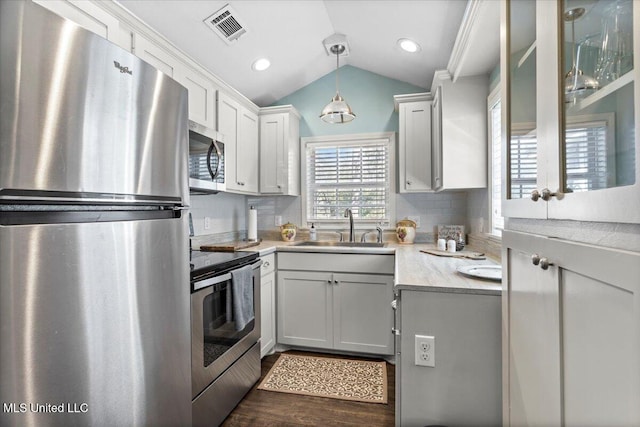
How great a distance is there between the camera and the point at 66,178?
2.83 ft

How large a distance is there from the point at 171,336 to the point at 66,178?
0.74 metres

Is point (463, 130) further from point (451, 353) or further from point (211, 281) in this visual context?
point (211, 281)

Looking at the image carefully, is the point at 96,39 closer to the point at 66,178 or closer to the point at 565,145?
the point at 66,178

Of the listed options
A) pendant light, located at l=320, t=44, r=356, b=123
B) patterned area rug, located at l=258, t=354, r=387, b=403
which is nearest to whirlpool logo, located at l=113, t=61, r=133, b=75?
pendant light, located at l=320, t=44, r=356, b=123

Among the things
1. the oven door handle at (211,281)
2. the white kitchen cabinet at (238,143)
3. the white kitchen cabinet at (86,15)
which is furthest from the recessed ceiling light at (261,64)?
the oven door handle at (211,281)

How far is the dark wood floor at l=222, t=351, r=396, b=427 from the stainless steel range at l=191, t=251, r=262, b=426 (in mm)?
85

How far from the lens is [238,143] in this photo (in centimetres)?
274

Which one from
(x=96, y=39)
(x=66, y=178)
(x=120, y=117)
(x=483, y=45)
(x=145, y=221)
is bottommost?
(x=145, y=221)

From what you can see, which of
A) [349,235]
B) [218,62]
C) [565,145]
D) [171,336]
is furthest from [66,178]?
[349,235]

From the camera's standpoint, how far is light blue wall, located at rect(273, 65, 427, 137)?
321 cm

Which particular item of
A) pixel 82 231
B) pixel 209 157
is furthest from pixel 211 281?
pixel 209 157

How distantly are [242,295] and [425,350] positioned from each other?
1.11 metres

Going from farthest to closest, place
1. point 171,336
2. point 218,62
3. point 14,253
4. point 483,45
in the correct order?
point 218,62, point 483,45, point 171,336, point 14,253

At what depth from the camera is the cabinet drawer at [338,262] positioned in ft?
8.17
